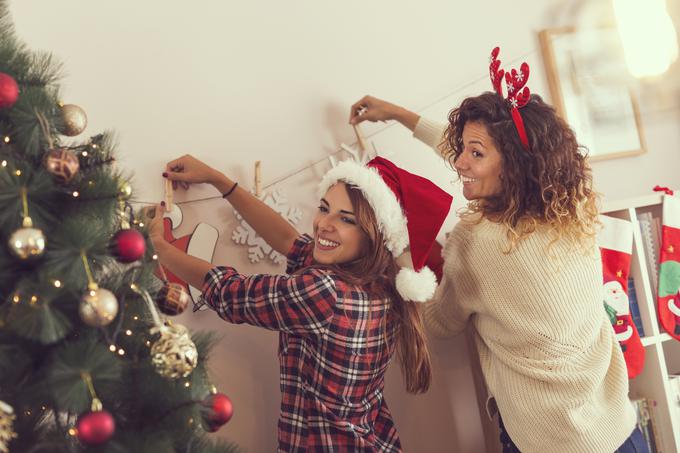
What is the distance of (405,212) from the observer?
4.71 ft

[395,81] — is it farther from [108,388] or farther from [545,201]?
[108,388]

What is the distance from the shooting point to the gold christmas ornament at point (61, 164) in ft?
2.64

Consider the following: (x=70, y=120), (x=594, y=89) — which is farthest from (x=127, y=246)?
(x=594, y=89)

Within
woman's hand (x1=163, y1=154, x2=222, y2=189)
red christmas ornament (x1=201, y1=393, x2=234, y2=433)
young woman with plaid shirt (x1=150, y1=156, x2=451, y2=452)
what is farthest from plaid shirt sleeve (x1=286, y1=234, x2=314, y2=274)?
red christmas ornament (x1=201, y1=393, x2=234, y2=433)

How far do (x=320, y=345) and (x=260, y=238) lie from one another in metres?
0.42

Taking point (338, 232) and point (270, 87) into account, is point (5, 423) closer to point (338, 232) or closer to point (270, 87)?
point (338, 232)

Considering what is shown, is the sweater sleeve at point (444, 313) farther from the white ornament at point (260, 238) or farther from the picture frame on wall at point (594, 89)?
the picture frame on wall at point (594, 89)

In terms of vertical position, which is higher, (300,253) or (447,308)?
(300,253)

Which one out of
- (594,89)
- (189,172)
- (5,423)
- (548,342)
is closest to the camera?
(5,423)

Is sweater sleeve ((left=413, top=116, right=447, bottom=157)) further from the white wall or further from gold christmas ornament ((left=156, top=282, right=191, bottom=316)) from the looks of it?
gold christmas ornament ((left=156, top=282, right=191, bottom=316))

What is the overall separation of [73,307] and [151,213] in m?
0.64

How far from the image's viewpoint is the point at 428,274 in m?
1.40

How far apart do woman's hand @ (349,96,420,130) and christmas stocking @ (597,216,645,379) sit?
594mm

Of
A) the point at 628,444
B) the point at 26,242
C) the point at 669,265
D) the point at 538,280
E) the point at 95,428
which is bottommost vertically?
the point at 628,444
